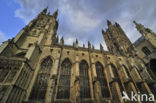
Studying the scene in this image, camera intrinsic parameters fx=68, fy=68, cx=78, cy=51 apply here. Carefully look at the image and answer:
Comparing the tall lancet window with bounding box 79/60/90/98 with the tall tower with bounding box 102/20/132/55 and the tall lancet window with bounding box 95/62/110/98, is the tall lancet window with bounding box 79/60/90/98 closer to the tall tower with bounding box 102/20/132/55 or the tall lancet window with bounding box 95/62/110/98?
the tall lancet window with bounding box 95/62/110/98

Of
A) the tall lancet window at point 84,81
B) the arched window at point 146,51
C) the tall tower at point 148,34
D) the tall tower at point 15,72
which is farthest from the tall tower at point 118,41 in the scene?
the tall tower at point 15,72

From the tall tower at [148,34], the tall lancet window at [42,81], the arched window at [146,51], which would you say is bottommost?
the tall lancet window at [42,81]

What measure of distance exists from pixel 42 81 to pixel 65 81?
143 inches

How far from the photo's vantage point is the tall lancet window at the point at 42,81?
31.9 ft

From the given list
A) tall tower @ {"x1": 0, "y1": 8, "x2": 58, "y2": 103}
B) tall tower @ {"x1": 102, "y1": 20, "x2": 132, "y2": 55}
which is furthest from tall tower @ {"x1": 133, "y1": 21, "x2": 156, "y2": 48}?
tall tower @ {"x1": 0, "y1": 8, "x2": 58, "y2": 103}

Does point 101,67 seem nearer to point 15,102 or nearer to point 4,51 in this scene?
point 15,102

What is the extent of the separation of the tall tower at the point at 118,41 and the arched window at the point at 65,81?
16.3 meters

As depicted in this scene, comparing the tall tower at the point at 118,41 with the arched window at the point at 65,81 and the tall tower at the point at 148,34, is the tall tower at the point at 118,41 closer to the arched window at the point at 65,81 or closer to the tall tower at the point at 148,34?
the tall tower at the point at 148,34

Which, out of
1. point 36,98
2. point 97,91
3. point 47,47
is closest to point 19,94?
point 36,98

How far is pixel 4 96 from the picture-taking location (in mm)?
6641

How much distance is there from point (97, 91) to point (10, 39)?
17.1 meters

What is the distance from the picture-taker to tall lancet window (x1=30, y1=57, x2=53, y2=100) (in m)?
9.73

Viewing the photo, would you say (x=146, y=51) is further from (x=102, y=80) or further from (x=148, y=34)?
(x=102, y=80)

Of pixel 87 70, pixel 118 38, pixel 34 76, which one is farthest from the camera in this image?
pixel 118 38
